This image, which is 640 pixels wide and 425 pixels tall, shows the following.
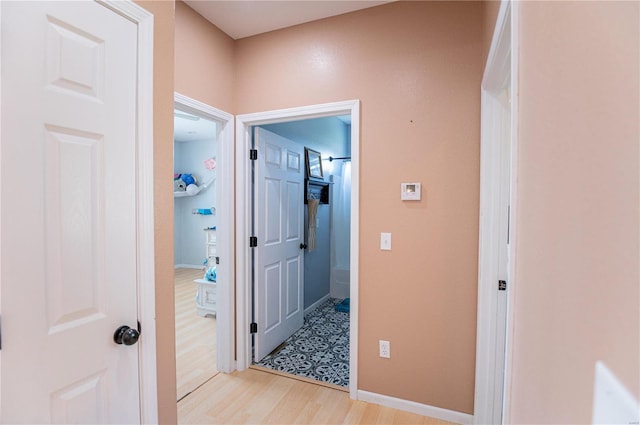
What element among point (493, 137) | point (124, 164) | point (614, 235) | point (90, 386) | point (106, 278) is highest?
point (493, 137)

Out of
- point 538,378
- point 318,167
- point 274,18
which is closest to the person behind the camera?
point 538,378

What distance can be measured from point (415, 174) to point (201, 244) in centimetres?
575

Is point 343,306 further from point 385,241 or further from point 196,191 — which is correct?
point 196,191

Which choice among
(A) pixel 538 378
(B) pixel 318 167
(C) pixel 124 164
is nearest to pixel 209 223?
(B) pixel 318 167

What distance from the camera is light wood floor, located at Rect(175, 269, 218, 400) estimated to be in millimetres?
2371

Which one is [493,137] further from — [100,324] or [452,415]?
[100,324]

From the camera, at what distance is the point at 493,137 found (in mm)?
1703

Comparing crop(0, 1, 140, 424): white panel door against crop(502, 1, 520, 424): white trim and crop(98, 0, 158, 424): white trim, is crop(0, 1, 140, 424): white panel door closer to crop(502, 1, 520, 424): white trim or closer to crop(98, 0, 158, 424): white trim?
crop(98, 0, 158, 424): white trim

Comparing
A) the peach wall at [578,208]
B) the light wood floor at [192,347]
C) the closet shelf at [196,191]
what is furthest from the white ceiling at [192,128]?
the peach wall at [578,208]

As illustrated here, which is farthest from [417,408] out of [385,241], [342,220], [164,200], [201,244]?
[201,244]

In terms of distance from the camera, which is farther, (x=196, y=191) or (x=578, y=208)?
(x=196, y=191)

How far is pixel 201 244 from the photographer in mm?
6602

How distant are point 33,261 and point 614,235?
4.06 ft

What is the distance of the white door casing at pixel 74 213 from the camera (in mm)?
806
